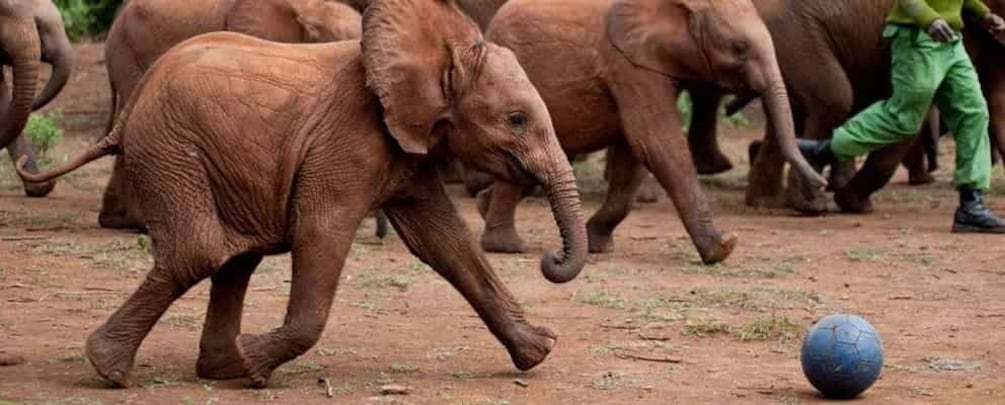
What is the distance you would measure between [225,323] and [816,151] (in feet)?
19.3

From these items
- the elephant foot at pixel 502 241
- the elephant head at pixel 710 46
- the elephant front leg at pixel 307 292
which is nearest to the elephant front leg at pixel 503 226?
the elephant foot at pixel 502 241

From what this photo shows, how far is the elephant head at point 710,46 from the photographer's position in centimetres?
1147

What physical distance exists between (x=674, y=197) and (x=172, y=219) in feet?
13.8

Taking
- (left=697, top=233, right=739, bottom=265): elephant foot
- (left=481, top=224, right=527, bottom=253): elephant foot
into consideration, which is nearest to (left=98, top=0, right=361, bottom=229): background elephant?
(left=481, top=224, right=527, bottom=253): elephant foot

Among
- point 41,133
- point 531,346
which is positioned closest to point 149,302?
point 531,346

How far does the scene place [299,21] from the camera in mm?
12305

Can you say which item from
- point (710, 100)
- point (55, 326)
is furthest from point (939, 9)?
point (55, 326)

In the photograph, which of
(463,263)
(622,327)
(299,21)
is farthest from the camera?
(299,21)

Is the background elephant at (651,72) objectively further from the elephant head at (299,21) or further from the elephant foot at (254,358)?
the elephant foot at (254,358)

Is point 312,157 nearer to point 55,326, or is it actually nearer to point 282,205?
point 282,205

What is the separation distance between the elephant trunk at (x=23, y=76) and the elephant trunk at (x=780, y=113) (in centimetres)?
390

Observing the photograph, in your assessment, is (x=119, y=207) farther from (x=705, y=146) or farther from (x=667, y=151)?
(x=705, y=146)

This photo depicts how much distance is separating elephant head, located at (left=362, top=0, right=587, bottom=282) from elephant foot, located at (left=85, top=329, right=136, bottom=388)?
1.21m

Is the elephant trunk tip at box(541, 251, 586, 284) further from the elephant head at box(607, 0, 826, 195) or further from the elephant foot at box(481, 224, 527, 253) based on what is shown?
the elephant foot at box(481, 224, 527, 253)
